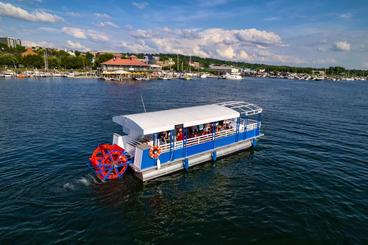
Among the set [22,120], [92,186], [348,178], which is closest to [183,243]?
[92,186]

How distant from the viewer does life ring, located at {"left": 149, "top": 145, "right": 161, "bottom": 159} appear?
2061 cm

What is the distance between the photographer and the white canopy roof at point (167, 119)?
20.7m

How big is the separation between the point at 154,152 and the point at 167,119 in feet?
10.8

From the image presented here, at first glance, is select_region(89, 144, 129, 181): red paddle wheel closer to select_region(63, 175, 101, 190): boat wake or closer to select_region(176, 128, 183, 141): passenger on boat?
select_region(63, 175, 101, 190): boat wake

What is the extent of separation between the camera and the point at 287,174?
23.7 meters

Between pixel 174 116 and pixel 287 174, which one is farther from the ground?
pixel 174 116

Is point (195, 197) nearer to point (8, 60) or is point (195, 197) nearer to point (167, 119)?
point (167, 119)

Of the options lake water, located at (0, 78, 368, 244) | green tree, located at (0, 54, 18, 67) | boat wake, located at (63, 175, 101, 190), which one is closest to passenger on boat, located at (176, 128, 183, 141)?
lake water, located at (0, 78, 368, 244)

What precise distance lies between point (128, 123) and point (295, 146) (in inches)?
838

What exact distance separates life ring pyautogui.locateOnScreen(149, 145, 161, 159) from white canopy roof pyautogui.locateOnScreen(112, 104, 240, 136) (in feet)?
4.46

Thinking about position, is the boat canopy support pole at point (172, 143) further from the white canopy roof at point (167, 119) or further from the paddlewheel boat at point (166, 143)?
the white canopy roof at point (167, 119)

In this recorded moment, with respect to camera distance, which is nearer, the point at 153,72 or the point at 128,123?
the point at 128,123

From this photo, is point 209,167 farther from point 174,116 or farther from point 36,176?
point 36,176

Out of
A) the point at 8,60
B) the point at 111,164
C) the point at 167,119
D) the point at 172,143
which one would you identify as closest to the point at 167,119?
the point at 167,119
